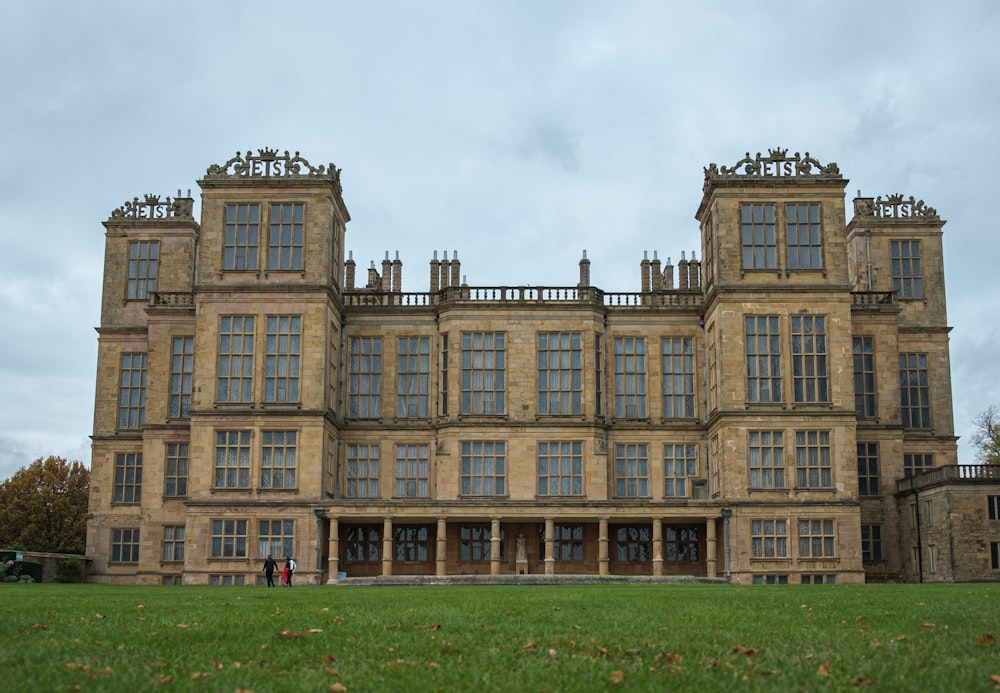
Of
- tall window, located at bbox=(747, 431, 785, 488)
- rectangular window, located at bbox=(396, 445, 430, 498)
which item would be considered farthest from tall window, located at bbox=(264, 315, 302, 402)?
tall window, located at bbox=(747, 431, 785, 488)

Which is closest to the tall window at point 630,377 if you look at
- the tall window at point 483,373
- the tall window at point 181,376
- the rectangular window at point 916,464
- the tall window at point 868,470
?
the tall window at point 483,373

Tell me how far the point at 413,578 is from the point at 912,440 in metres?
25.8

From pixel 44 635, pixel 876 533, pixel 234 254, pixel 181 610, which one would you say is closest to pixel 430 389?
pixel 234 254

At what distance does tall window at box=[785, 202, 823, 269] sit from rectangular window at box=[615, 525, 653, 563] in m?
13.4

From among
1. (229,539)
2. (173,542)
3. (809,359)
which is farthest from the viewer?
(173,542)

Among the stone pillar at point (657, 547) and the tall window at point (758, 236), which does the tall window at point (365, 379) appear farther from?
the tall window at point (758, 236)

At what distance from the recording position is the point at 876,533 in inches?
2025

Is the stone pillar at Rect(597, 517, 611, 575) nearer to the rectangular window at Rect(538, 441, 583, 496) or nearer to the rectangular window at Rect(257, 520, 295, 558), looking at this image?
the rectangular window at Rect(538, 441, 583, 496)

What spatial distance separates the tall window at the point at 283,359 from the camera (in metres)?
48.5

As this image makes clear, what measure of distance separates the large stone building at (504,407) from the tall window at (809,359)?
4.3 inches

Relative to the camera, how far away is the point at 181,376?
51.8 metres

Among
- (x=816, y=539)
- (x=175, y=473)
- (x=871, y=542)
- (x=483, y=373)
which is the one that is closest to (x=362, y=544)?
(x=175, y=473)

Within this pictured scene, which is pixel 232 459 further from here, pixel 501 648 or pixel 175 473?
pixel 501 648

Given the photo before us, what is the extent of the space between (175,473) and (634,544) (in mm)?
20933
